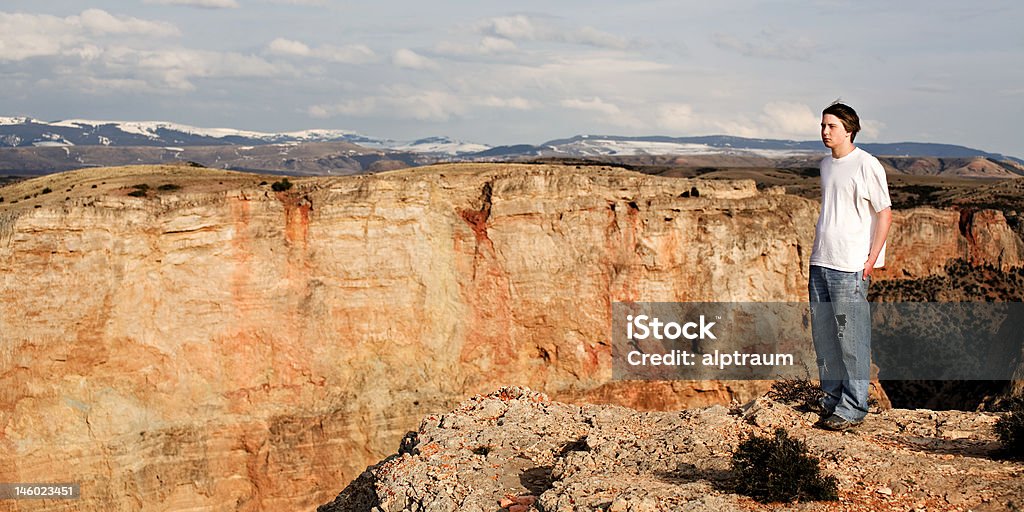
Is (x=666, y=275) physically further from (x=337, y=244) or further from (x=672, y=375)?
(x=337, y=244)

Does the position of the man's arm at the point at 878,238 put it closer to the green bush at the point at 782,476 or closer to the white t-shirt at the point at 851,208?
the white t-shirt at the point at 851,208

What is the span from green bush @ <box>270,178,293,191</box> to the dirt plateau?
44cm

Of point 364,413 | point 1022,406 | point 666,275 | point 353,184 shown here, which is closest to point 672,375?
point 666,275

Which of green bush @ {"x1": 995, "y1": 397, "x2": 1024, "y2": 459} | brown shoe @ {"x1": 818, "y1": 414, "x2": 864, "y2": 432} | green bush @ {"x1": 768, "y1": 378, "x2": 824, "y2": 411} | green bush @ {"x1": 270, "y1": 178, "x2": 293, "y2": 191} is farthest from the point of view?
green bush @ {"x1": 270, "y1": 178, "x2": 293, "y2": 191}

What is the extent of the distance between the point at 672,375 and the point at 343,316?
13130mm

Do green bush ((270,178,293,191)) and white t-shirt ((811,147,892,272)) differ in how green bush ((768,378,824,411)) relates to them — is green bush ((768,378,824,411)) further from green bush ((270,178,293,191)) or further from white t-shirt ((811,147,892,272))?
green bush ((270,178,293,191))

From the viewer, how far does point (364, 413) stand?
3106 centimetres

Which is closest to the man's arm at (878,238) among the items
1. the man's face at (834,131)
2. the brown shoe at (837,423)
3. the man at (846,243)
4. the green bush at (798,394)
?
the man at (846,243)

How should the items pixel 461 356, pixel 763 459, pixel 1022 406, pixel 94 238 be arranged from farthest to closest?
pixel 461 356 < pixel 94 238 < pixel 1022 406 < pixel 763 459

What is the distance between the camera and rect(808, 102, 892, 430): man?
34.0 feet

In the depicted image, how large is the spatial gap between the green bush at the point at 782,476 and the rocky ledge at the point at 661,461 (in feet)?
0.39

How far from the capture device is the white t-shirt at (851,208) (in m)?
10.3

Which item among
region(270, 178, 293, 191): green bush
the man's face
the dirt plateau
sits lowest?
the dirt plateau

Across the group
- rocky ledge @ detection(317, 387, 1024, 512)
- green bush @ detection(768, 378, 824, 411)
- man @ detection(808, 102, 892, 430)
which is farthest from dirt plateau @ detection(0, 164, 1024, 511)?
man @ detection(808, 102, 892, 430)
